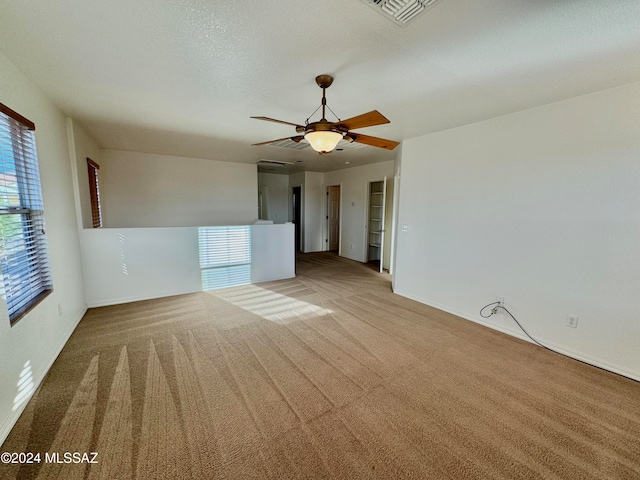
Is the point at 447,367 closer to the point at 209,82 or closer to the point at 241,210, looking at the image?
the point at 209,82

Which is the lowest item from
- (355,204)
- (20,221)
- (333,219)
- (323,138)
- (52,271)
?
(52,271)

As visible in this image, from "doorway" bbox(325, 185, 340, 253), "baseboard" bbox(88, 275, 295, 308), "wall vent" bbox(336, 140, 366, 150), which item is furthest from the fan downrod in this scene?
"doorway" bbox(325, 185, 340, 253)

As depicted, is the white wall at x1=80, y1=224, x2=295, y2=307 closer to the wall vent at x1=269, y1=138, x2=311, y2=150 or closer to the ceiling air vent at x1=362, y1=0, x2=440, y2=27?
the wall vent at x1=269, y1=138, x2=311, y2=150

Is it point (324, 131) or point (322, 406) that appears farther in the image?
point (324, 131)

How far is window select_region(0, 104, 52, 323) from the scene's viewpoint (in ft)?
6.08

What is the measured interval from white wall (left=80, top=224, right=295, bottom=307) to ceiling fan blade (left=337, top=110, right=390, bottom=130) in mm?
3077

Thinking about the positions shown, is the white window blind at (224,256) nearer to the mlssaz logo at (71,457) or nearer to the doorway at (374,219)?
the mlssaz logo at (71,457)

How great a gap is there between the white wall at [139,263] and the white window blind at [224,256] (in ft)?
0.29

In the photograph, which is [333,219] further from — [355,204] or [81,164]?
[81,164]

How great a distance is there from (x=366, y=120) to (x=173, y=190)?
4.94m

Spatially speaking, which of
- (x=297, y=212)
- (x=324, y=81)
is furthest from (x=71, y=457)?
(x=297, y=212)

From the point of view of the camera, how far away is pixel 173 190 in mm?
5496

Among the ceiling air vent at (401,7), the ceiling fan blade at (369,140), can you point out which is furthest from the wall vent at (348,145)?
the ceiling air vent at (401,7)

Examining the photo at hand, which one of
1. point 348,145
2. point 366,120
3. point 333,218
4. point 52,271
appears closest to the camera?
point 366,120
